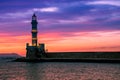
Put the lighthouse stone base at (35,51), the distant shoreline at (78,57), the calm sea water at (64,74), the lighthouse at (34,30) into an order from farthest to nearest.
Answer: the lighthouse stone base at (35,51) < the distant shoreline at (78,57) < the lighthouse at (34,30) < the calm sea water at (64,74)

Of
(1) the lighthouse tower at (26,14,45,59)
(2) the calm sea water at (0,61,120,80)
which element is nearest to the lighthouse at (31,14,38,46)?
(1) the lighthouse tower at (26,14,45,59)

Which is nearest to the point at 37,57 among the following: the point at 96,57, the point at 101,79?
the point at 96,57

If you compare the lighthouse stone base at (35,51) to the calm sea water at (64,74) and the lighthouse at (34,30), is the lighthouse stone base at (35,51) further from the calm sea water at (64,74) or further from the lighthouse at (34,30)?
the calm sea water at (64,74)

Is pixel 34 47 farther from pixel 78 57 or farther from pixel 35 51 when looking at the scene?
pixel 78 57

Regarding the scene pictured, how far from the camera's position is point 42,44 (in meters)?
91.6

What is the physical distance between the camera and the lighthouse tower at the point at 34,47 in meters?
87.6

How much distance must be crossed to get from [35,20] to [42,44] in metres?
6.61

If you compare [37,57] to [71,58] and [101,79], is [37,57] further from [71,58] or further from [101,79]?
[101,79]

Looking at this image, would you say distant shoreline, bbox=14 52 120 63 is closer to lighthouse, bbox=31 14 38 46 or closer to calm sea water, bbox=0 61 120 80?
lighthouse, bbox=31 14 38 46

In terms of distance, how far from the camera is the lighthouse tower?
87625 mm

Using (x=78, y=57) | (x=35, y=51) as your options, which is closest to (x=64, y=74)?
(x=35, y=51)

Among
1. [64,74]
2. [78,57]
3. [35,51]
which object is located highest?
[35,51]

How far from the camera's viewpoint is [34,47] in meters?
88.9

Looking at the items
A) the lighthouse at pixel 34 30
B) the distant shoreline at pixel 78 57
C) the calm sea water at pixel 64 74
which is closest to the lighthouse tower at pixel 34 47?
the lighthouse at pixel 34 30
